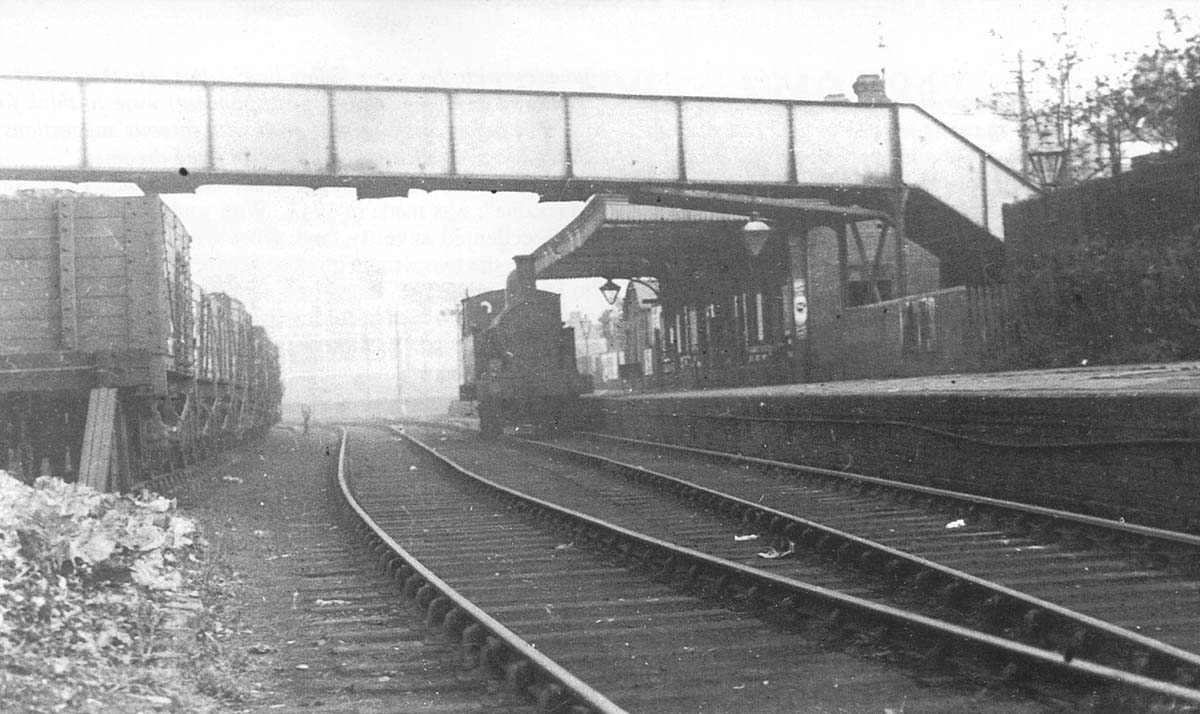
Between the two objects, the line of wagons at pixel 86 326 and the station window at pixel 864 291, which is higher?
the station window at pixel 864 291

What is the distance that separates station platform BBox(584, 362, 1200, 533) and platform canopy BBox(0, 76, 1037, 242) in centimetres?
595

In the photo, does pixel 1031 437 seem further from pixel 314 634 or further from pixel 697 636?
pixel 314 634

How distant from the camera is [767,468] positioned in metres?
13.9

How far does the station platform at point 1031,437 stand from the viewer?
→ 8.30 m

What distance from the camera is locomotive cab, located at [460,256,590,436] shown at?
2505cm

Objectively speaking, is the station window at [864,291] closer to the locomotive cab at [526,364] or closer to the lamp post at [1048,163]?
the locomotive cab at [526,364]

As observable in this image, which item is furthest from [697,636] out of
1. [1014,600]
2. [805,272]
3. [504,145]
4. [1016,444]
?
[805,272]

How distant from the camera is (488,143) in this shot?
2003cm

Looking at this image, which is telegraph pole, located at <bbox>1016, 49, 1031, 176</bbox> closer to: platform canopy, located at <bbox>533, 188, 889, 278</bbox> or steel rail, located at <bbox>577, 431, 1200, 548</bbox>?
platform canopy, located at <bbox>533, 188, 889, 278</bbox>

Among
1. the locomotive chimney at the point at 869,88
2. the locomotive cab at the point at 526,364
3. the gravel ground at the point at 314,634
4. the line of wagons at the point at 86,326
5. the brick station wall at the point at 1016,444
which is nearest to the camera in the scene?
the gravel ground at the point at 314,634

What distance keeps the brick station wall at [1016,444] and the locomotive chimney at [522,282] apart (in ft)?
31.6

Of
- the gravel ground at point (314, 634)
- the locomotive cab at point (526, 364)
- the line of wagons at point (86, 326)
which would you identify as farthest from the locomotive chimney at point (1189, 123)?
the line of wagons at point (86, 326)

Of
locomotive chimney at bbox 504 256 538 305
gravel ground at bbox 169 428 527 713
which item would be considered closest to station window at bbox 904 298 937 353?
locomotive chimney at bbox 504 256 538 305

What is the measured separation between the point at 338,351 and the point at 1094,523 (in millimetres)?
68046
